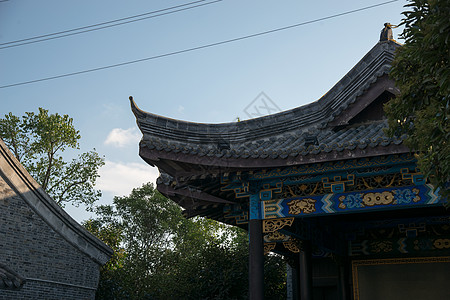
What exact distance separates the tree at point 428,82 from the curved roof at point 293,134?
1867 mm

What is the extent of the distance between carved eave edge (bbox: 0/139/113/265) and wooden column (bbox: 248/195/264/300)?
6027mm

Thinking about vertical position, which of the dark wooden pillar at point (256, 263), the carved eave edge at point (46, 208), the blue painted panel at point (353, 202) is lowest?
the dark wooden pillar at point (256, 263)

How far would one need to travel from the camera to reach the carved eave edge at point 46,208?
10781 millimetres

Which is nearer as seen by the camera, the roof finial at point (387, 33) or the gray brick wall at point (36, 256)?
the roof finial at point (387, 33)

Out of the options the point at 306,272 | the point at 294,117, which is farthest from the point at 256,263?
the point at 294,117

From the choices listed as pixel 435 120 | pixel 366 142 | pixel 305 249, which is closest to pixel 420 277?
pixel 305 249

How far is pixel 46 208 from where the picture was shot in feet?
37.1

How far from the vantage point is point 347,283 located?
1025cm

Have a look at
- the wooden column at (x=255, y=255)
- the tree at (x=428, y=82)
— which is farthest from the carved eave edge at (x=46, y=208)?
the tree at (x=428, y=82)

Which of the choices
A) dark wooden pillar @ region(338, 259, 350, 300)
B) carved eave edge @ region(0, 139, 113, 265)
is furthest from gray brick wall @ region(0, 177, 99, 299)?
dark wooden pillar @ region(338, 259, 350, 300)

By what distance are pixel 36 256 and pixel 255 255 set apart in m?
6.17

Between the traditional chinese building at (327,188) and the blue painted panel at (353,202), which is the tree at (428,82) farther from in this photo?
the blue painted panel at (353,202)

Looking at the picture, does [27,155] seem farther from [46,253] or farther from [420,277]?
[420,277]

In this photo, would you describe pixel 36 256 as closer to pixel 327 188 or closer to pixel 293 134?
pixel 293 134
